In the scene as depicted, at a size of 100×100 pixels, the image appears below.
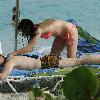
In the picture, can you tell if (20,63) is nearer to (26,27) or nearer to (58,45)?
(26,27)

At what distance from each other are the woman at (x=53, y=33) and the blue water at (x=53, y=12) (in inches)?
192

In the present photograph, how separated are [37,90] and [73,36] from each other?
465 cm

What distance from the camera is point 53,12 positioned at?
1530cm

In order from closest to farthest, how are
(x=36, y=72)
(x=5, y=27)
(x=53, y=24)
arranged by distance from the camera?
1. (x=36, y=72)
2. (x=53, y=24)
3. (x=5, y=27)

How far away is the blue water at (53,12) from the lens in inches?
493

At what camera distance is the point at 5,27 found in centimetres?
1268

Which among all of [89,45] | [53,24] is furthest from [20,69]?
[89,45]

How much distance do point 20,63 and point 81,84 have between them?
4214mm

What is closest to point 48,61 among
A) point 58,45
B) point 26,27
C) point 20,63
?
point 20,63

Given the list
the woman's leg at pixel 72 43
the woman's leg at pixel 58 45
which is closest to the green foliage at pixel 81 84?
the woman's leg at pixel 72 43

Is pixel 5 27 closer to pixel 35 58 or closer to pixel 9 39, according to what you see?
pixel 9 39

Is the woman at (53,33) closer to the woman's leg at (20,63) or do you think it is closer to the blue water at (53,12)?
the woman's leg at (20,63)

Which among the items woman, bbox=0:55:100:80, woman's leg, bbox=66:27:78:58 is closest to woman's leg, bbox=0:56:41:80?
woman, bbox=0:55:100:80

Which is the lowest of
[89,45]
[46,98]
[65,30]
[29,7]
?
[29,7]
